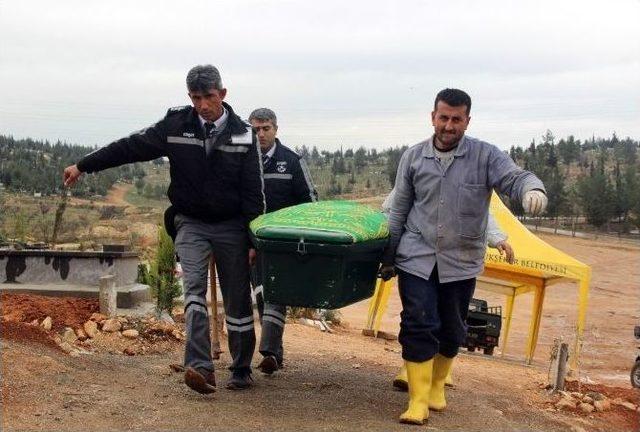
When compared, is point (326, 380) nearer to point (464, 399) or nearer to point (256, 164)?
point (464, 399)

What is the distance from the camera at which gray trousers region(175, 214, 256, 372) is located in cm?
544

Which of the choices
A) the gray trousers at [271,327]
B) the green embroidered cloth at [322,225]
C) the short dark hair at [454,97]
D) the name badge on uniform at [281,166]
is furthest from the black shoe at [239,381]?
the short dark hair at [454,97]

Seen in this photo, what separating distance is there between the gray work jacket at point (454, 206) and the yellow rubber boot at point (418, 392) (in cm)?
56

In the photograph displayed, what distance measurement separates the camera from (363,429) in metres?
4.93

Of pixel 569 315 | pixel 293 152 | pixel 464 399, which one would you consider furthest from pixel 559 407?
pixel 569 315

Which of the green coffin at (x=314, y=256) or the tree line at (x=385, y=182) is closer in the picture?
the green coffin at (x=314, y=256)

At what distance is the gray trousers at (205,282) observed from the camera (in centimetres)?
544

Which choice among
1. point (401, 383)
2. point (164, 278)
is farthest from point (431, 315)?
point (164, 278)

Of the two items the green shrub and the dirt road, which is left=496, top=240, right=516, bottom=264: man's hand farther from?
the green shrub

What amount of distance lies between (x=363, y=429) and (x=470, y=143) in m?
1.91

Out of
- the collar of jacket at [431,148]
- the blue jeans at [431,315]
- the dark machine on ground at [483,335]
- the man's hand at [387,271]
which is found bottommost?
the dark machine on ground at [483,335]

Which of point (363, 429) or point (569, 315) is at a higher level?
point (363, 429)

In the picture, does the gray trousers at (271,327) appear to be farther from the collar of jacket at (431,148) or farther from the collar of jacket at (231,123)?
the collar of jacket at (431,148)

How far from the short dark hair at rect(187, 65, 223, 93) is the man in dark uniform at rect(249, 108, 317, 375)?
1230mm
